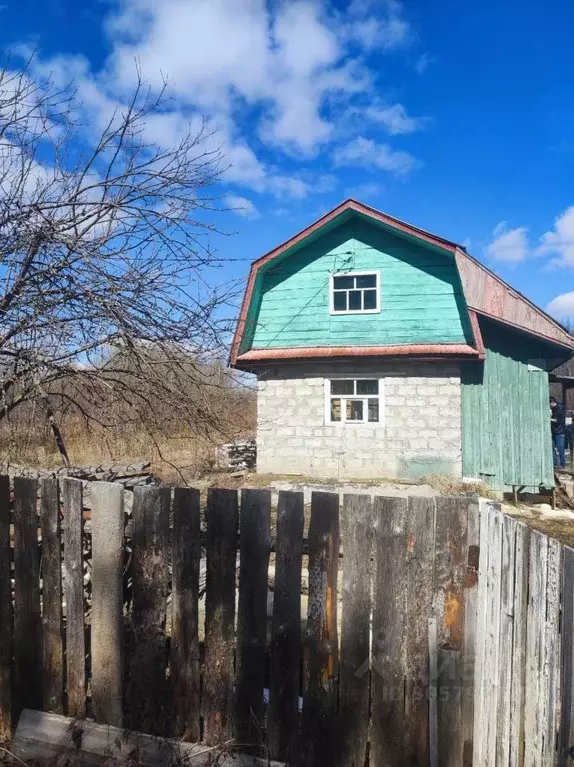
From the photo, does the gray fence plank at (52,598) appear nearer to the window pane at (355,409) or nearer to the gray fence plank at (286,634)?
the gray fence plank at (286,634)

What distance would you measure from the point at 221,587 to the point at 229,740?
74 centimetres

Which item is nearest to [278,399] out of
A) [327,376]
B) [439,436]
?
[327,376]

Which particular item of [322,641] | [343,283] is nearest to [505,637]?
[322,641]

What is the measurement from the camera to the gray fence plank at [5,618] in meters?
3.00

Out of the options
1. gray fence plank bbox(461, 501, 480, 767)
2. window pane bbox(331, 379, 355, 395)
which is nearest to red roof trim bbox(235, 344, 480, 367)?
window pane bbox(331, 379, 355, 395)

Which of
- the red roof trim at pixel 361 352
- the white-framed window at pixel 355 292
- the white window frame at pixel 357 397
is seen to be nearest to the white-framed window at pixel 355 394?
the white window frame at pixel 357 397

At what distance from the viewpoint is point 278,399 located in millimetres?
13328

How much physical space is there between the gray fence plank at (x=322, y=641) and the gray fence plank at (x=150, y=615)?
2.49 ft

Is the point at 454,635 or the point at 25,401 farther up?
the point at 25,401

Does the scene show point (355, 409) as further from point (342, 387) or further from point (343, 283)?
point (343, 283)

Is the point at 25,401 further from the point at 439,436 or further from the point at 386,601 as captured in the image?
the point at 439,436

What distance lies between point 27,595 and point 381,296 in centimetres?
1128

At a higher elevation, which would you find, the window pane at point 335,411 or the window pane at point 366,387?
the window pane at point 366,387

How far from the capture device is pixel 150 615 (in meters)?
2.68
